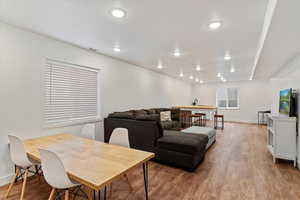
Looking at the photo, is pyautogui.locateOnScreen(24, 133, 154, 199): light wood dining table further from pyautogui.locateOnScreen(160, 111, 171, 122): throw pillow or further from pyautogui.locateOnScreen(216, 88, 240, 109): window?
pyautogui.locateOnScreen(216, 88, 240, 109): window

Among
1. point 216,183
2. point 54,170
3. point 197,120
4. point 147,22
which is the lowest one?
point 216,183

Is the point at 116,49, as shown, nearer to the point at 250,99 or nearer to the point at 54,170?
the point at 54,170

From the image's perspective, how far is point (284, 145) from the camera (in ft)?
9.87

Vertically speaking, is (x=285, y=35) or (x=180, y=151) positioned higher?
(x=285, y=35)

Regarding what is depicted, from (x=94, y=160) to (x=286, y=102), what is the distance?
395 centimetres

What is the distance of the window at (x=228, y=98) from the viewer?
8742 millimetres

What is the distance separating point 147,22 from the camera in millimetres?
2242

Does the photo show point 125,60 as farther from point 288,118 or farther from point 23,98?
point 288,118

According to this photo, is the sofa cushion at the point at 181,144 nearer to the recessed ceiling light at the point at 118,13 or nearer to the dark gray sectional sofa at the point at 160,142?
the dark gray sectional sofa at the point at 160,142

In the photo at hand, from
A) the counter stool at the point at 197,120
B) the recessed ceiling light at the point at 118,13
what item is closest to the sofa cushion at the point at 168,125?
the counter stool at the point at 197,120

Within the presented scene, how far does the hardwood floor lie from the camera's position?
2021mm

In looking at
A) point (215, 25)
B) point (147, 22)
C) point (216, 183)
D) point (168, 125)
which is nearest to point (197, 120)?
point (168, 125)

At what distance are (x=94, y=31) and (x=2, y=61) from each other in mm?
1477

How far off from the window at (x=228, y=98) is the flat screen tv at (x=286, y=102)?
18.6 ft
